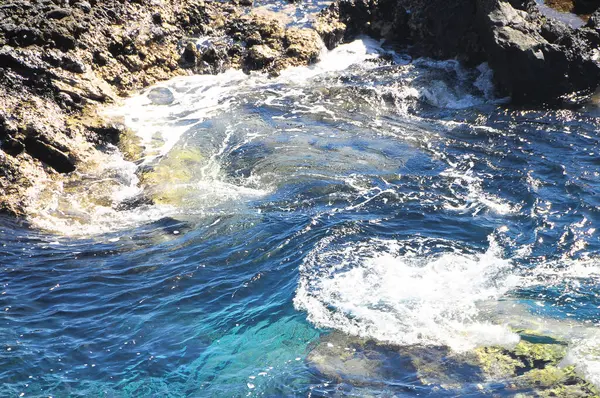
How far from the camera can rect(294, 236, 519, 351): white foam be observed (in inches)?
274

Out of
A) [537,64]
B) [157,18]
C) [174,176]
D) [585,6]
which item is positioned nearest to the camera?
[174,176]

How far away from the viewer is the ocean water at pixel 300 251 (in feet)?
22.2

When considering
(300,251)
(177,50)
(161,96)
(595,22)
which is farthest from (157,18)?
(595,22)

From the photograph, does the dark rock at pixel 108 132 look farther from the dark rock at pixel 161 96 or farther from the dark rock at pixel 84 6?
the dark rock at pixel 84 6

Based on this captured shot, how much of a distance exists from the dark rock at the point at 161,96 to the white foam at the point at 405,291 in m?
7.78

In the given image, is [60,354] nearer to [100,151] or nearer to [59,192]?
[59,192]

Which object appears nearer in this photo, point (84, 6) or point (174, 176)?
point (174, 176)

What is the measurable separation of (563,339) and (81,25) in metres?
13.8

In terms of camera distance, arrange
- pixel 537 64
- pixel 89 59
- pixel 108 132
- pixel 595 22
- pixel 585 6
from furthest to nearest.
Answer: pixel 585 6
pixel 595 22
pixel 89 59
pixel 537 64
pixel 108 132

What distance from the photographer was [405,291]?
771 centimetres

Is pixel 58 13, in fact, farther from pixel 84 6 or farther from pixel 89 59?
pixel 89 59

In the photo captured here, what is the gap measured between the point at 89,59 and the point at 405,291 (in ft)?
36.0

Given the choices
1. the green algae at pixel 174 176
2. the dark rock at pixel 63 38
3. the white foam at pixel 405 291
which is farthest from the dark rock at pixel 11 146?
the white foam at pixel 405 291

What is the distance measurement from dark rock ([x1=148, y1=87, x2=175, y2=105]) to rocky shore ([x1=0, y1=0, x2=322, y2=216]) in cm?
45
